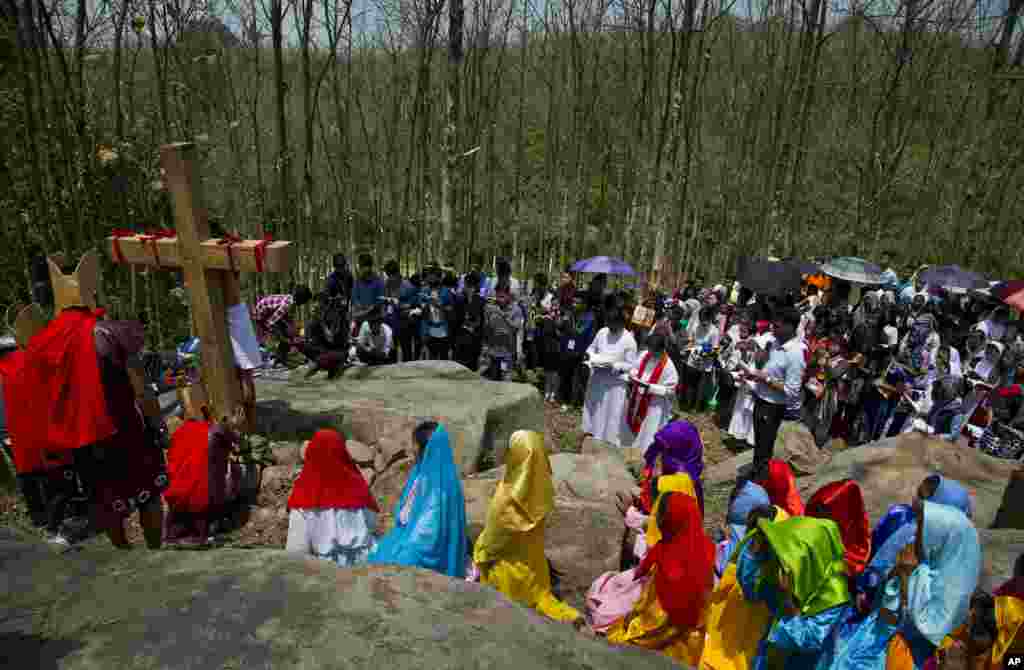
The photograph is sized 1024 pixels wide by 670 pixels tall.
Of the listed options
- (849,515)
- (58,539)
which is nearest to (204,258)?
(58,539)

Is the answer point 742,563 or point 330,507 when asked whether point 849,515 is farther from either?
point 330,507

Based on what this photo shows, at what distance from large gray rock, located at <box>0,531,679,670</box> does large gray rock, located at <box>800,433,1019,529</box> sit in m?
4.46

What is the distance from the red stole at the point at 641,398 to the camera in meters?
6.77

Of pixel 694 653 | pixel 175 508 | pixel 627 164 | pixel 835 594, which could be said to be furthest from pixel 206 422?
pixel 627 164

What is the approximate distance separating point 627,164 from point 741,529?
13.0m

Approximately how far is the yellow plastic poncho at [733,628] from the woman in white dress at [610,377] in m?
3.84

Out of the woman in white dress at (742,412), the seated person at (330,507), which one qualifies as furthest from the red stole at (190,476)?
the woman in white dress at (742,412)

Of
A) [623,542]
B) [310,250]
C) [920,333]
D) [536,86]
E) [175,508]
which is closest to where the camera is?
[175,508]

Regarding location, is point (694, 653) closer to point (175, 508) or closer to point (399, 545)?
point (399, 545)

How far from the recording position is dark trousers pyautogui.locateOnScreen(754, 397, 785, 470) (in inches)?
250

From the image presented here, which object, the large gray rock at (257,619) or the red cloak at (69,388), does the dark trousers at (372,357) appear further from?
the large gray rock at (257,619)

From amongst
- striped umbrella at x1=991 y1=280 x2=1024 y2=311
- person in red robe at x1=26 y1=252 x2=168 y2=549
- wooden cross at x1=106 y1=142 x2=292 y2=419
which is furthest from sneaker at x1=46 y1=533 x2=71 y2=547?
striped umbrella at x1=991 y1=280 x2=1024 y2=311

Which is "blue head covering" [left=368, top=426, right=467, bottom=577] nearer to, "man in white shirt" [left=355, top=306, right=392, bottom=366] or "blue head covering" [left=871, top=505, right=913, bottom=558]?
"blue head covering" [left=871, top=505, right=913, bottom=558]

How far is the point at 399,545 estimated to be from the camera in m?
3.43
